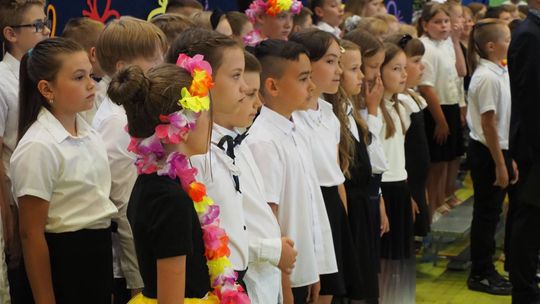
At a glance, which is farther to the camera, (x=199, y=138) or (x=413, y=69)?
(x=413, y=69)

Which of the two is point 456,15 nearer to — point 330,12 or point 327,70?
point 330,12

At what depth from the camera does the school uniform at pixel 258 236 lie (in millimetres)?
3354

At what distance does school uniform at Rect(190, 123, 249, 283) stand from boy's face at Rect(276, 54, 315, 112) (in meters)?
0.72

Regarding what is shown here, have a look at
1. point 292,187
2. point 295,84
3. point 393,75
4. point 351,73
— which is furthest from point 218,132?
point 393,75

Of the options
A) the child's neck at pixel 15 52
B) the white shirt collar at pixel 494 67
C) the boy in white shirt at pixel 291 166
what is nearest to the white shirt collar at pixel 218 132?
the boy in white shirt at pixel 291 166

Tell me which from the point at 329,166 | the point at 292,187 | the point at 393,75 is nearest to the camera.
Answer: the point at 292,187

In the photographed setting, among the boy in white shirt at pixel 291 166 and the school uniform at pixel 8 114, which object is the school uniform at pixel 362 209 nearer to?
the boy in white shirt at pixel 291 166

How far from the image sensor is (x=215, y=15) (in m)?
5.31

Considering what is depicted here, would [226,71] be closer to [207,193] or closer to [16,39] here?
[207,193]

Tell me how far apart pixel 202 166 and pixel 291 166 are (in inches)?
29.4

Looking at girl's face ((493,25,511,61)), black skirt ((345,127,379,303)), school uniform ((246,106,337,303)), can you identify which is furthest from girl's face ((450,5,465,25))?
school uniform ((246,106,337,303))

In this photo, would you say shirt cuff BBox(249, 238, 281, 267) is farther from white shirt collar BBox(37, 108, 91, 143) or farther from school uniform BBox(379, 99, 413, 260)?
school uniform BBox(379, 99, 413, 260)

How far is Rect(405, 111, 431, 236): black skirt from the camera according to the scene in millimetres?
6086

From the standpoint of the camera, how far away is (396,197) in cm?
540
